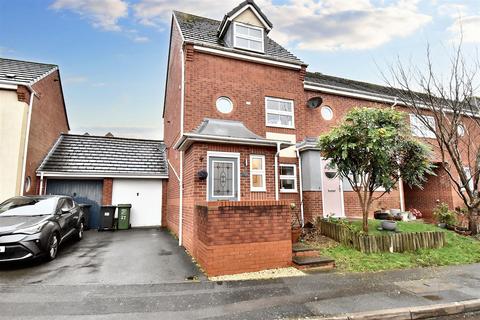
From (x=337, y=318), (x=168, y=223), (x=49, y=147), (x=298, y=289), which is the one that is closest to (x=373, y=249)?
(x=298, y=289)

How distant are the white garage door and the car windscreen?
5.19 metres

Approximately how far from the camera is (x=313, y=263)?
6.74 metres

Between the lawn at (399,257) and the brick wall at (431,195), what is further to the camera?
the brick wall at (431,195)

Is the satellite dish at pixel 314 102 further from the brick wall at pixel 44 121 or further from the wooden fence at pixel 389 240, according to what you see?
the brick wall at pixel 44 121

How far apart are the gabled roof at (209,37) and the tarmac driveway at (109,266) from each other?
779 cm

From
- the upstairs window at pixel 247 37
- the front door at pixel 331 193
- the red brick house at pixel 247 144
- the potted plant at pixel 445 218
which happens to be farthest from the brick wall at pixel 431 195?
the upstairs window at pixel 247 37

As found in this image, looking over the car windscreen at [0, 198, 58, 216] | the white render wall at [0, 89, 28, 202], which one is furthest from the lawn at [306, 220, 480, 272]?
the white render wall at [0, 89, 28, 202]

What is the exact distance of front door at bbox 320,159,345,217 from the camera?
1093 centimetres

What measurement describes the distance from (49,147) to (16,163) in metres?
3.22

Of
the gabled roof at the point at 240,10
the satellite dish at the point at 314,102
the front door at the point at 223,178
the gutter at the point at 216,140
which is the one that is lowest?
the front door at the point at 223,178

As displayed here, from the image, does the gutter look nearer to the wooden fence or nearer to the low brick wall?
the low brick wall

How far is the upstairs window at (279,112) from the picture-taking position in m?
11.3

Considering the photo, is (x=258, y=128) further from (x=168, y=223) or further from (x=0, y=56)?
(x=0, y=56)

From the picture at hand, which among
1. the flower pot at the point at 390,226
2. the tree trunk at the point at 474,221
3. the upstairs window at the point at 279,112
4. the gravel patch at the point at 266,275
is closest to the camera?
the gravel patch at the point at 266,275
